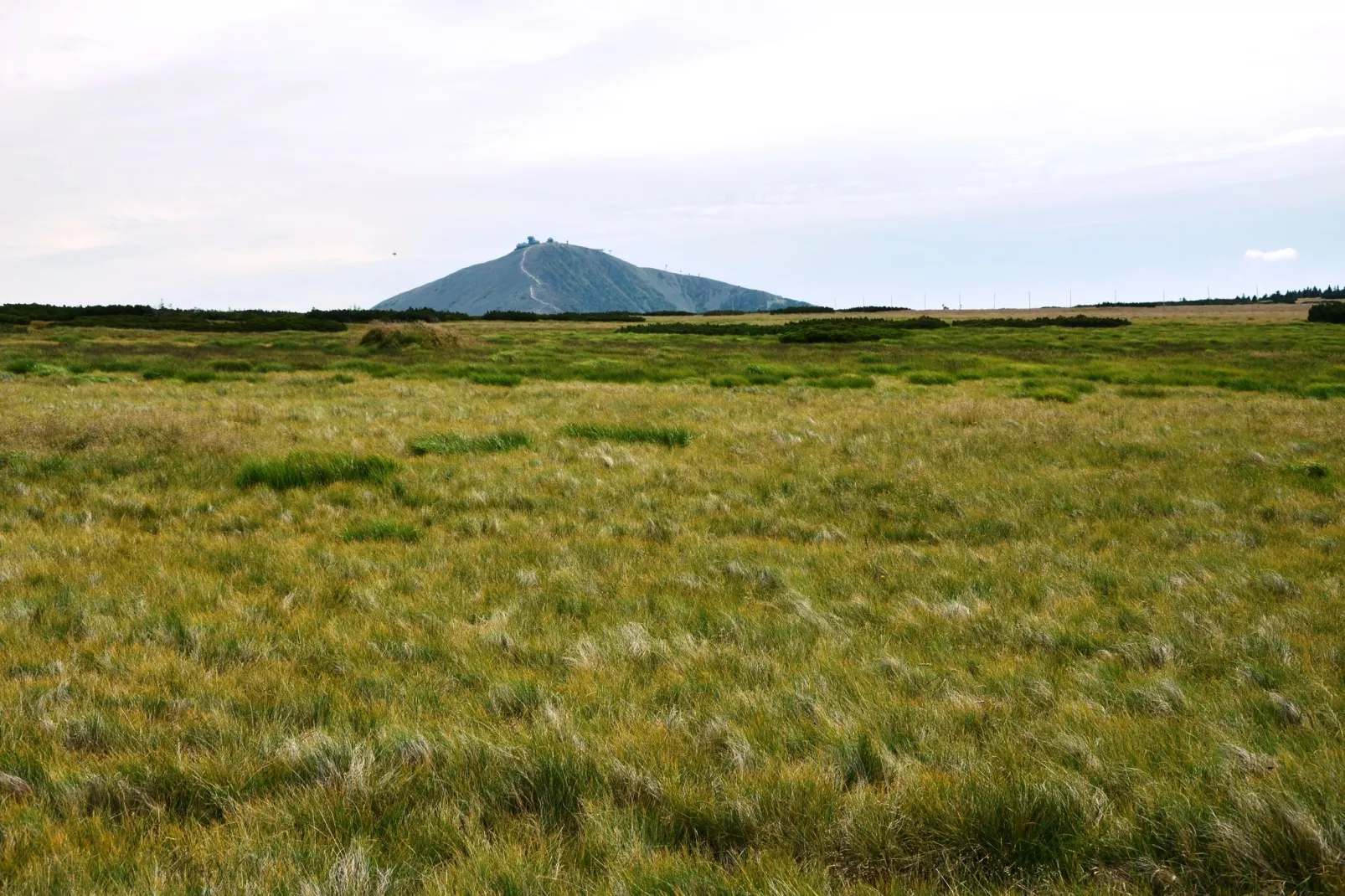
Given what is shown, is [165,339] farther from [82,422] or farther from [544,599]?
[544,599]

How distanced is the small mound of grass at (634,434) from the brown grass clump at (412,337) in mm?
29955

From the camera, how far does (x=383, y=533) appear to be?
7.34 metres

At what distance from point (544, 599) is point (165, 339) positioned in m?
50.2

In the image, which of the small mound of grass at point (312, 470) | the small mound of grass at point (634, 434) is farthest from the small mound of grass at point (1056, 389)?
the small mound of grass at point (312, 470)

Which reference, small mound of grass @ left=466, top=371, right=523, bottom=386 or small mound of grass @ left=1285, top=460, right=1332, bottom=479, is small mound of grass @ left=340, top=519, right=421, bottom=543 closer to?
small mound of grass @ left=1285, top=460, right=1332, bottom=479

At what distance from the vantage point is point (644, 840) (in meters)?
2.76

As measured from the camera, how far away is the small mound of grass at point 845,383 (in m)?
23.7

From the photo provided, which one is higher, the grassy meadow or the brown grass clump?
the brown grass clump

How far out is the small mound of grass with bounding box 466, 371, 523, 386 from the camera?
959 inches

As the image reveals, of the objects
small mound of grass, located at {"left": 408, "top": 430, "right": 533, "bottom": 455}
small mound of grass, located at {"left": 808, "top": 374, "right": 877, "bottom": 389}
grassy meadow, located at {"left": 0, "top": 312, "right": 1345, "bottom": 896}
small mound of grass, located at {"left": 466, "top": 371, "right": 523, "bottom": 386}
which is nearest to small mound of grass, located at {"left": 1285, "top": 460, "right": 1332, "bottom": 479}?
grassy meadow, located at {"left": 0, "top": 312, "right": 1345, "bottom": 896}

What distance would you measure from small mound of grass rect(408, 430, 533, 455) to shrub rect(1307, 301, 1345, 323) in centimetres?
9795


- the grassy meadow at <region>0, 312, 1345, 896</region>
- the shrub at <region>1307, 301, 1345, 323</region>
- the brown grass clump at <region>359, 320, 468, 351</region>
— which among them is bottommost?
the grassy meadow at <region>0, 312, 1345, 896</region>

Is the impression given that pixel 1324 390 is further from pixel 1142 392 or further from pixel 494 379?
pixel 494 379

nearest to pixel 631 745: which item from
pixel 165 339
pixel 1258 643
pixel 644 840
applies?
pixel 644 840
